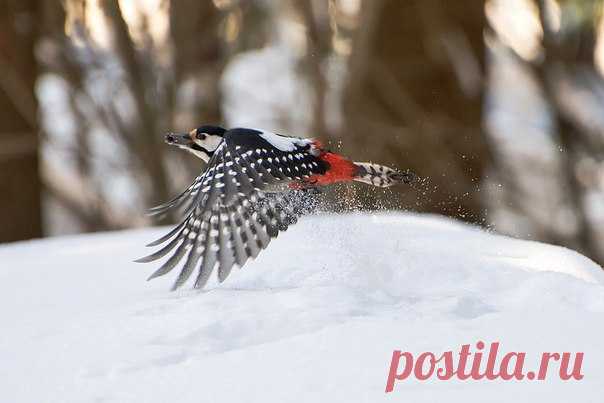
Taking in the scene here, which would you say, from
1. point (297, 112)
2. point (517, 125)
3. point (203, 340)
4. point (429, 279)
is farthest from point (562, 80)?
point (203, 340)

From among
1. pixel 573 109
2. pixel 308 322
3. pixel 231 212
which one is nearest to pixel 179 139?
pixel 231 212

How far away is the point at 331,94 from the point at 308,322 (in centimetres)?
698

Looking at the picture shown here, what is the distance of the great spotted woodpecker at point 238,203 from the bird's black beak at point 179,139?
0.27 metres

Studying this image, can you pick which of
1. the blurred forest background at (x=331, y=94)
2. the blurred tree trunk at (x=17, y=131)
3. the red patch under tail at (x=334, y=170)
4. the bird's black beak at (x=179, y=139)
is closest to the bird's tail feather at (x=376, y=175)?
the red patch under tail at (x=334, y=170)

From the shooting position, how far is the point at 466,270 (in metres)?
3.93

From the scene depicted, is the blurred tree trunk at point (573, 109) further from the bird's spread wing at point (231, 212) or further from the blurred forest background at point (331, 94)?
the bird's spread wing at point (231, 212)

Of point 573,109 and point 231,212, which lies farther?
point 573,109

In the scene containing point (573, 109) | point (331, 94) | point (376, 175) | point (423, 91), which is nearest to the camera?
point (376, 175)

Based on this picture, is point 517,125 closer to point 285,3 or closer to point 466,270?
point 285,3

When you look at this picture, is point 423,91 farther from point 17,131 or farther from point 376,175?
point 376,175

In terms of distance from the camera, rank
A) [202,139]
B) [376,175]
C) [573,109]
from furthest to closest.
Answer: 1. [573,109]
2. [376,175]
3. [202,139]

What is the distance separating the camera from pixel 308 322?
127 inches

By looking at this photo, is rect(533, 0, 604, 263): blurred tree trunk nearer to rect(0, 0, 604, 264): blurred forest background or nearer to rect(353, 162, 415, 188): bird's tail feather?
rect(0, 0, 604, 264): blurred forest background

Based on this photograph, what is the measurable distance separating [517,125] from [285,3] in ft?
12.6
